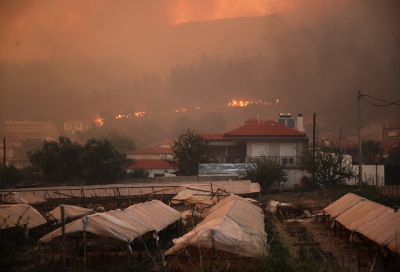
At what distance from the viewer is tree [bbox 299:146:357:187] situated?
38.9 metres

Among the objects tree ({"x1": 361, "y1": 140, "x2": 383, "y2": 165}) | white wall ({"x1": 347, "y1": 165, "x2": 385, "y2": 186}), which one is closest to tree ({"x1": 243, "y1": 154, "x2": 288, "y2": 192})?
white wall ({"x1": 347, "y1": 165, "x2": 385, "y2": 186})

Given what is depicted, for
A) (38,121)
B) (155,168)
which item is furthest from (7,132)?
(155,168)

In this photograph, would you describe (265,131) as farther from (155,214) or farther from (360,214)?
(360,214)

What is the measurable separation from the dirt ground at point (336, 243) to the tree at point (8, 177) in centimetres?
2631

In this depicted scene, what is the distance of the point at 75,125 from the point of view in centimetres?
18362

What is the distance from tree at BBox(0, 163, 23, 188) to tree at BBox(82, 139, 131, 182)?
22.1 feet

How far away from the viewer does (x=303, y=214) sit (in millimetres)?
27578

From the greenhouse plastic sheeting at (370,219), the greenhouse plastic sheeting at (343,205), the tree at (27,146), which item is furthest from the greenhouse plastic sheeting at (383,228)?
the tree at (27,146)

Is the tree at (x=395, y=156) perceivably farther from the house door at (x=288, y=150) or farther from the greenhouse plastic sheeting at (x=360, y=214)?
the greenhouse plastic sheeting at (x=360, y=214)

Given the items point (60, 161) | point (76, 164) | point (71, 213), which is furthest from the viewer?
point (76, 164)

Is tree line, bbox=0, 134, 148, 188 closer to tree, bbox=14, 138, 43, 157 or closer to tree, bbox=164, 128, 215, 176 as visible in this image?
tree, bbox=164, 128, 215, 176

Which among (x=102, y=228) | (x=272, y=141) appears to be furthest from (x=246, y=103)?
(x=102, y=228)

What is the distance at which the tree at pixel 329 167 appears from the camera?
38938 millimetres

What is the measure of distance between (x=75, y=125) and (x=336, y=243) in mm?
172586
